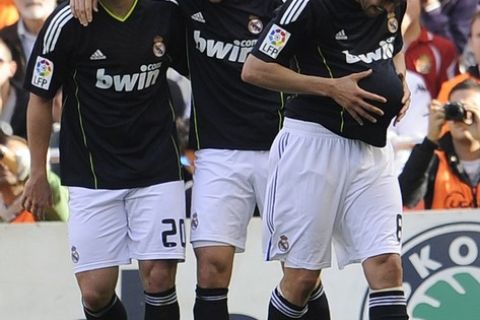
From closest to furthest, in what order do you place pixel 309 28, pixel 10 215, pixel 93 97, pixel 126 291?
pixel 309 28 < pixel 93 97 < pixel 126 291 < pixel 10 215

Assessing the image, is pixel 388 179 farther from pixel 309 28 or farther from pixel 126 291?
pixel 126 291

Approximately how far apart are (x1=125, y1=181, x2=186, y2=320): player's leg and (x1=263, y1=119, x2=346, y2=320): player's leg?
493 mm

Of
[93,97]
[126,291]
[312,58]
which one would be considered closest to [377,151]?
[312,58]

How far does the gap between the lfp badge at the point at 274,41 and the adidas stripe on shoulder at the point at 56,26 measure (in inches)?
38.0

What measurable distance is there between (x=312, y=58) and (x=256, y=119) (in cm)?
66

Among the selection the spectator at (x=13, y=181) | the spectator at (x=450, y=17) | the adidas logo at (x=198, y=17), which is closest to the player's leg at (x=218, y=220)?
the adidas logo at (x=198, y=17)

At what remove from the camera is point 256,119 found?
561 centimetres

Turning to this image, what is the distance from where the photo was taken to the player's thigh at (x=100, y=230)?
559cm

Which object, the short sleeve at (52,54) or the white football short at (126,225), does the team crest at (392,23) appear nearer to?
the white football short at (126,225)

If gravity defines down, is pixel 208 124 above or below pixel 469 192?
above

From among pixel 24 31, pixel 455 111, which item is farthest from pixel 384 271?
pixel 24 31

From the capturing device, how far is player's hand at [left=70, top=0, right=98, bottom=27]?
5355 mm

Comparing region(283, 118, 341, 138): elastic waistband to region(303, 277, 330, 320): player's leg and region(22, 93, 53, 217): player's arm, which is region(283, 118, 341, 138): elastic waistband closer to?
region(303, 277, 330, 320): player's leg

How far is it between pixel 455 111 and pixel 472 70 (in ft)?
3.50
